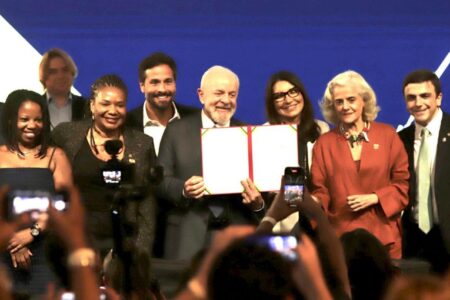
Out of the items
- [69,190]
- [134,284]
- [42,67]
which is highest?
[42,67]

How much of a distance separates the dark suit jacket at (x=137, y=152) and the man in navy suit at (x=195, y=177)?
0.09 m

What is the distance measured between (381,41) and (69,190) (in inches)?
187

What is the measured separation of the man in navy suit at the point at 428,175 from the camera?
278 inches

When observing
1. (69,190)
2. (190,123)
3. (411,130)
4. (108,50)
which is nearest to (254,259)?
(69,190)

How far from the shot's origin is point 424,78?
7.22m

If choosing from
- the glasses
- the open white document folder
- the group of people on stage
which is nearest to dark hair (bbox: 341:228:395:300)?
the group of people on stage

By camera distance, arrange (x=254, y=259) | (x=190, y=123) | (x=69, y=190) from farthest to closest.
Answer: (x=190, y=123), (x=69, y=190), (x=254, y=259)


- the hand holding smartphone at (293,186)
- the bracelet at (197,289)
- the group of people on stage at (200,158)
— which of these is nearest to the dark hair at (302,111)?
the group of people on stage at (200,158)

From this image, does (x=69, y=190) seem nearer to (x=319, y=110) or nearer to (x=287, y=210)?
(x=287, y=210)

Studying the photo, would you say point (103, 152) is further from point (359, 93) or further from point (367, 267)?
point (367, 267)

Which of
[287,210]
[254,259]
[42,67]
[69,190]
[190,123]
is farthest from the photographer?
[42,67]

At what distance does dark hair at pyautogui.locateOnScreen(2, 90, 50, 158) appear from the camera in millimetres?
6578

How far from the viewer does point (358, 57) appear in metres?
7.98

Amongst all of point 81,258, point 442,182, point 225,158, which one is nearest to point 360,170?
point 442,182
